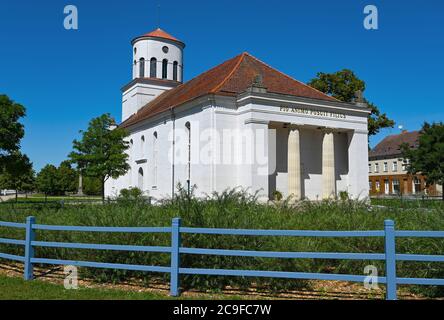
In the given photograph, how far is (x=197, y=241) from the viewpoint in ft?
25.7

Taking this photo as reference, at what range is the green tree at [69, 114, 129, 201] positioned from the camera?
33750mm

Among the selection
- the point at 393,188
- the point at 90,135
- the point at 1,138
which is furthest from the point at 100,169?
the point at 393,188

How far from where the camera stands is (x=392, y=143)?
72.6m

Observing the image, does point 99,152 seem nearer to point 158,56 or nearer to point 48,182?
point 158,56

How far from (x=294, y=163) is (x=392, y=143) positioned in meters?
47.6

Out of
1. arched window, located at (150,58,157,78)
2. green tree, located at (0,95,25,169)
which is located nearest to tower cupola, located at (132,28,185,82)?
arched window, located at (150,58,157,78)

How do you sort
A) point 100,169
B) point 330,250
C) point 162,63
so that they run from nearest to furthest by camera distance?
point 330,250
point 100,169
point 162,63

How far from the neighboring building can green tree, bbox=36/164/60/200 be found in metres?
57.7

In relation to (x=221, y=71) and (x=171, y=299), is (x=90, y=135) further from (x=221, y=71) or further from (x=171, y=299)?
(x=171, y=299)

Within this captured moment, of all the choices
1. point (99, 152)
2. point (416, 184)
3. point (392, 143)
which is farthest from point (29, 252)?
point (392, 143)

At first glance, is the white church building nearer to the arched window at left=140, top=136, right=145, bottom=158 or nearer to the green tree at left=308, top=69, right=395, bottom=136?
the arched window at left=140, top=136, right=145, bottom=158
